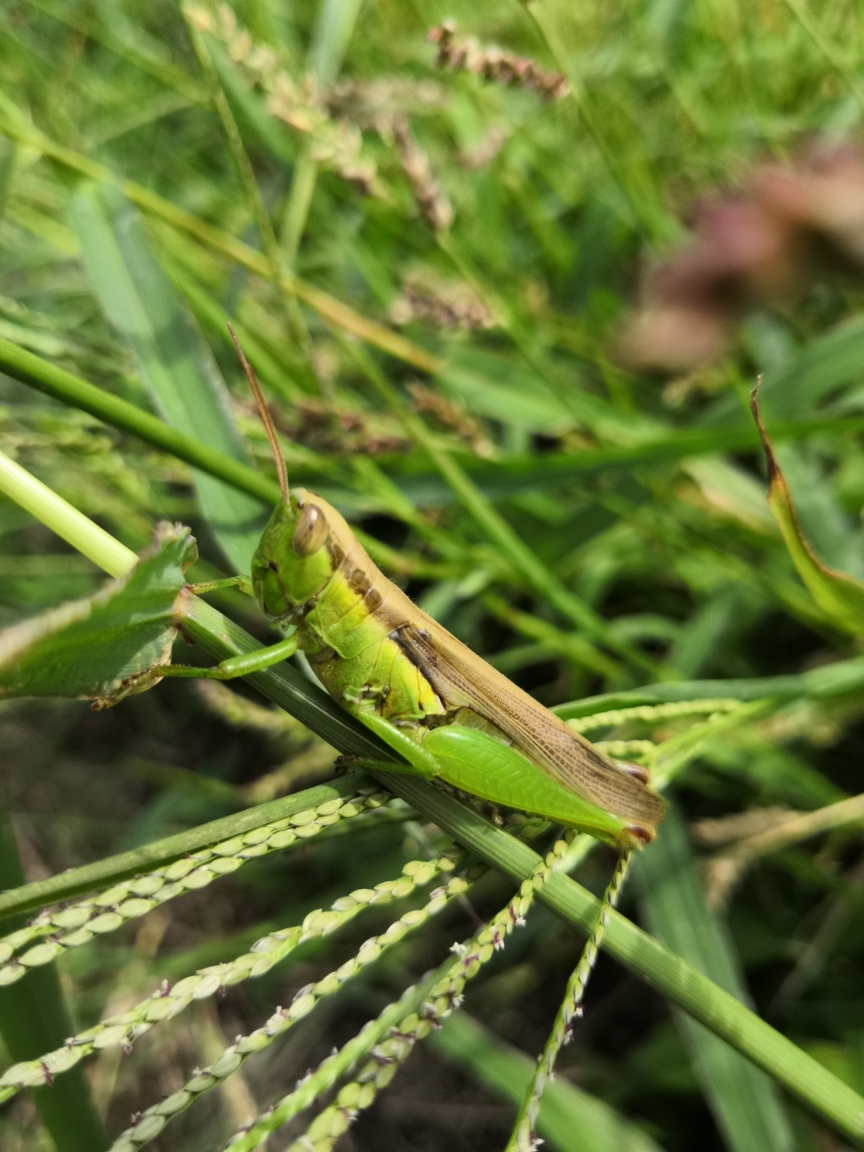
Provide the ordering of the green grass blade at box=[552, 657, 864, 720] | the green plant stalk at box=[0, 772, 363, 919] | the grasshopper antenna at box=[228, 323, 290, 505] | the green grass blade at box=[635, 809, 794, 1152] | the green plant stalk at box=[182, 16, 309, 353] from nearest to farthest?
the green plant stalk at box=[0, 772, 363, 919] < the grasshopper antenna at box=[228, 323, 290, 505] < the green grass blade at box=[552, 657, 864, 720] < the green plant stalk at box=[182, 16, 309, 353] < the green grass blade at box=[635, 809, 794, 1152]

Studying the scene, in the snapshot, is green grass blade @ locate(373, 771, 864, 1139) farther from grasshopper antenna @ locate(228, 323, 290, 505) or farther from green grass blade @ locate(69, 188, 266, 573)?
green grass blade @ locate(69, 188, 266, 573)

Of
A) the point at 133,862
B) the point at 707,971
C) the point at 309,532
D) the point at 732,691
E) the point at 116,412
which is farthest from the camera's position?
the point at 707,971

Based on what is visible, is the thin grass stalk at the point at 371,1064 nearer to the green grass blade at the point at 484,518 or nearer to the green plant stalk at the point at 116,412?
the green plant stalk at the point at 116,412

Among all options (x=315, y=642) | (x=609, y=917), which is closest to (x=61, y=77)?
(x=315, y=642)

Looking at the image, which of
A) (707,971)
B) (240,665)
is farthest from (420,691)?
(707,971)

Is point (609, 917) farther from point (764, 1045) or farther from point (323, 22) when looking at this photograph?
point (323, 22)

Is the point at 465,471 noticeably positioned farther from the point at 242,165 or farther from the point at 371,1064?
the point at 371,1064

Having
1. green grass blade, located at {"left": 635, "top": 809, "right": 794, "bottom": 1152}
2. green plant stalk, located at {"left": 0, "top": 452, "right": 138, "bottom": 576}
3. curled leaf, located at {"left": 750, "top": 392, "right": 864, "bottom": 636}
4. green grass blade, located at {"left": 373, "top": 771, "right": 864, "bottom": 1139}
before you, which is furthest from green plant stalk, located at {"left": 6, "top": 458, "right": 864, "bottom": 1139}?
green grass blade, located at {"left": 635, "top": 809, "right": 794, "bottom": 1152}
